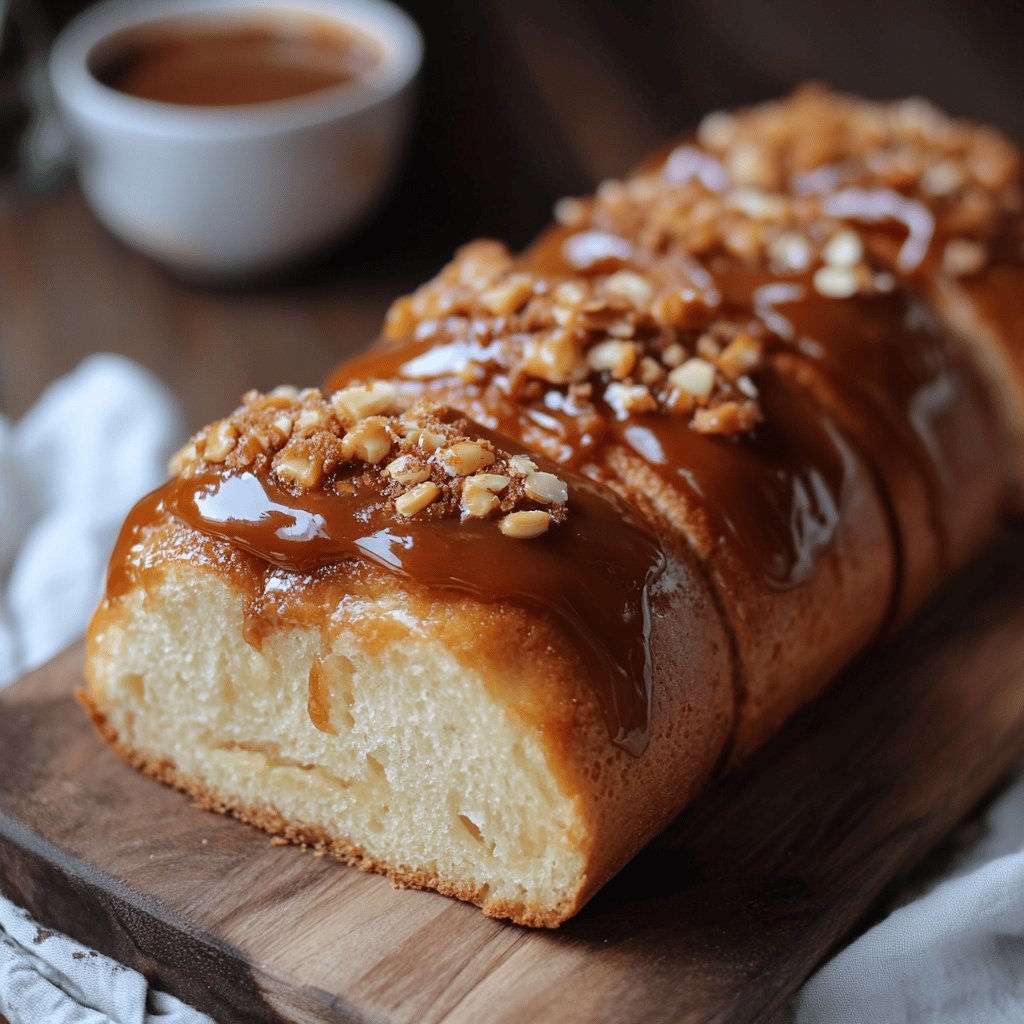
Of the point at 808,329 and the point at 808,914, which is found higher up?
the point at 808,329

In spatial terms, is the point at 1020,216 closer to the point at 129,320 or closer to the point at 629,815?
the point at 629,815

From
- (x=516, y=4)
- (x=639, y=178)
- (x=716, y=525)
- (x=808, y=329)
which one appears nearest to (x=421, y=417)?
(x=716, y=525)

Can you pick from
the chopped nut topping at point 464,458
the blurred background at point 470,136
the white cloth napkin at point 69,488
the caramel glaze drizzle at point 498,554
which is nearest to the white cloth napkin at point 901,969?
the white cloth napkin at point 69,488

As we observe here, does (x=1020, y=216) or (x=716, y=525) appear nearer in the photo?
(x=716, y=525)

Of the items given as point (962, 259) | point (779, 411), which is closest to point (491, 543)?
point (779, 411)

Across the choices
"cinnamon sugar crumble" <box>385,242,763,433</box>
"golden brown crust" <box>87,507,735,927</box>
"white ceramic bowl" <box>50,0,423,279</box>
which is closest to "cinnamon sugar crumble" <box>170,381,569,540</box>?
"golden brown crust" <box>87,507,735,927</box>

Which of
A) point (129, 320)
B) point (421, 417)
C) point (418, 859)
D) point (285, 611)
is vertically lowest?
point (129, 320)

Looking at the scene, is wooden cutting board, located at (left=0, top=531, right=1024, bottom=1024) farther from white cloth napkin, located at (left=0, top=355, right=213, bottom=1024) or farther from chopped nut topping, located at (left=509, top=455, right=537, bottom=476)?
chopped nut topping, located at (left=509, top=455, right=537, bottom=476)

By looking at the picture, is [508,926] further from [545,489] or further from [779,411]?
[779,411]
